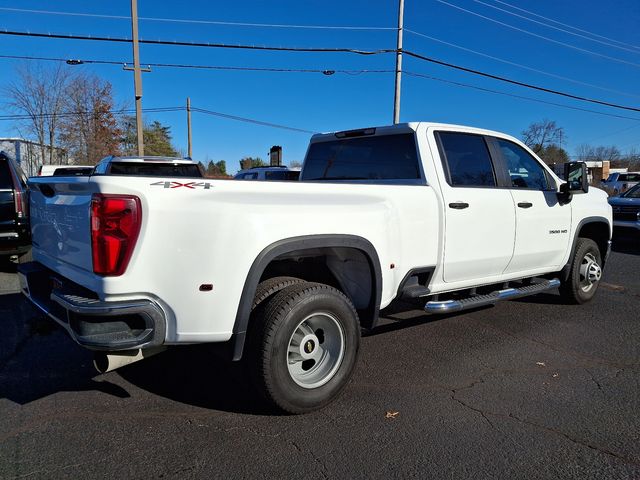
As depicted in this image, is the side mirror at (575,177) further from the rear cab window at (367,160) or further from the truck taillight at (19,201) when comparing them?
the truck taillight at (19,201)

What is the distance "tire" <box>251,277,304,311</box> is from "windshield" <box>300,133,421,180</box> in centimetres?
171

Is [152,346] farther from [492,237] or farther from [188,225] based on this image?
[492,237]

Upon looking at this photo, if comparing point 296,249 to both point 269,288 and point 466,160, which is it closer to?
point 269,288

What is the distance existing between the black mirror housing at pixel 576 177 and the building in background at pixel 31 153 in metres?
35.2

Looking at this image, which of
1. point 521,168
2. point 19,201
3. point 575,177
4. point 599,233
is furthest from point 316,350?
point 19,201

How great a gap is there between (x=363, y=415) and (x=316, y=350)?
54cm

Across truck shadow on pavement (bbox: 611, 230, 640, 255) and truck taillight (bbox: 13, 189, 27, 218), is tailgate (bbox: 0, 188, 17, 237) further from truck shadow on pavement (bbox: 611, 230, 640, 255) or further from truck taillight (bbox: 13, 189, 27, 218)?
truck shadow on pavement (bbox: 611, 230, 640, 255)

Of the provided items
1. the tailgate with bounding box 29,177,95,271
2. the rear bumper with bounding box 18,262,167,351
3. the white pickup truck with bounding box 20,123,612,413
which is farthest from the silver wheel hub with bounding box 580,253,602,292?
the tailgate with bounding box 29,177,95,271

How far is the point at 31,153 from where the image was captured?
3478 cm

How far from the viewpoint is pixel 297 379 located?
3.28 meters

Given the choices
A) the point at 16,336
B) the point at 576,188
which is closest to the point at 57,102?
the point at 16,336

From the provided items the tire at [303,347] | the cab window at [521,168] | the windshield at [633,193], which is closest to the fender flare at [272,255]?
the tire at [303,347]

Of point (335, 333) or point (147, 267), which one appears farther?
point (335, 333)

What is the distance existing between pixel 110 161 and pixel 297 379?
6.55 meters
